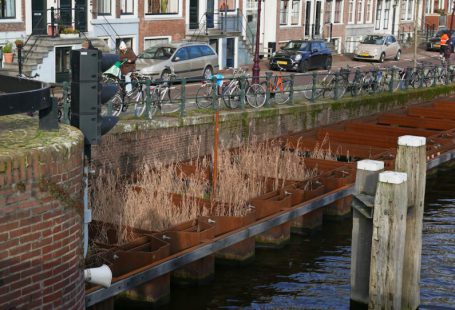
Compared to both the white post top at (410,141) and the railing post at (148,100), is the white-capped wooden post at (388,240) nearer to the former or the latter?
the white post top at (410,141)

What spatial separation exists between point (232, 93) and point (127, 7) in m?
13.3

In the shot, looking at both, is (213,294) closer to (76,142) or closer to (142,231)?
(142,231)

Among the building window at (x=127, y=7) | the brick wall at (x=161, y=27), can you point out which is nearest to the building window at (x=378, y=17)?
the brick wall at (x=161, y=27)

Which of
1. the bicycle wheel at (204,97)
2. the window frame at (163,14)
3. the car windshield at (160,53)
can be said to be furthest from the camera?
the window frame at (163,14)

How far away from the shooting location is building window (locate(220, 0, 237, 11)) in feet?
122

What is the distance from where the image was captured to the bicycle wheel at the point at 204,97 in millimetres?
19675

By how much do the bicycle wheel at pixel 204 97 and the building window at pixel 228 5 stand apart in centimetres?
1673

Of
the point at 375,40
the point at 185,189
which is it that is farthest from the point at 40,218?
the point at 375,40

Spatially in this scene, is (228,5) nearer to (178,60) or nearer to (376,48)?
(376,48)

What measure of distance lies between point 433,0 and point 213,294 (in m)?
54.7

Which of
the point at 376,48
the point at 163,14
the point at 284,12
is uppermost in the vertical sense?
the point at 284,12

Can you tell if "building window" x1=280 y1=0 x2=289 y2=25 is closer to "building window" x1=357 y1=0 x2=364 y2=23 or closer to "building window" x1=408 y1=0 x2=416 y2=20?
"building window" x1=357 y1=0 x2=364 y2=23

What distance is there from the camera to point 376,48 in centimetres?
4350

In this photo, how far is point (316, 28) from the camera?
46156 mm
